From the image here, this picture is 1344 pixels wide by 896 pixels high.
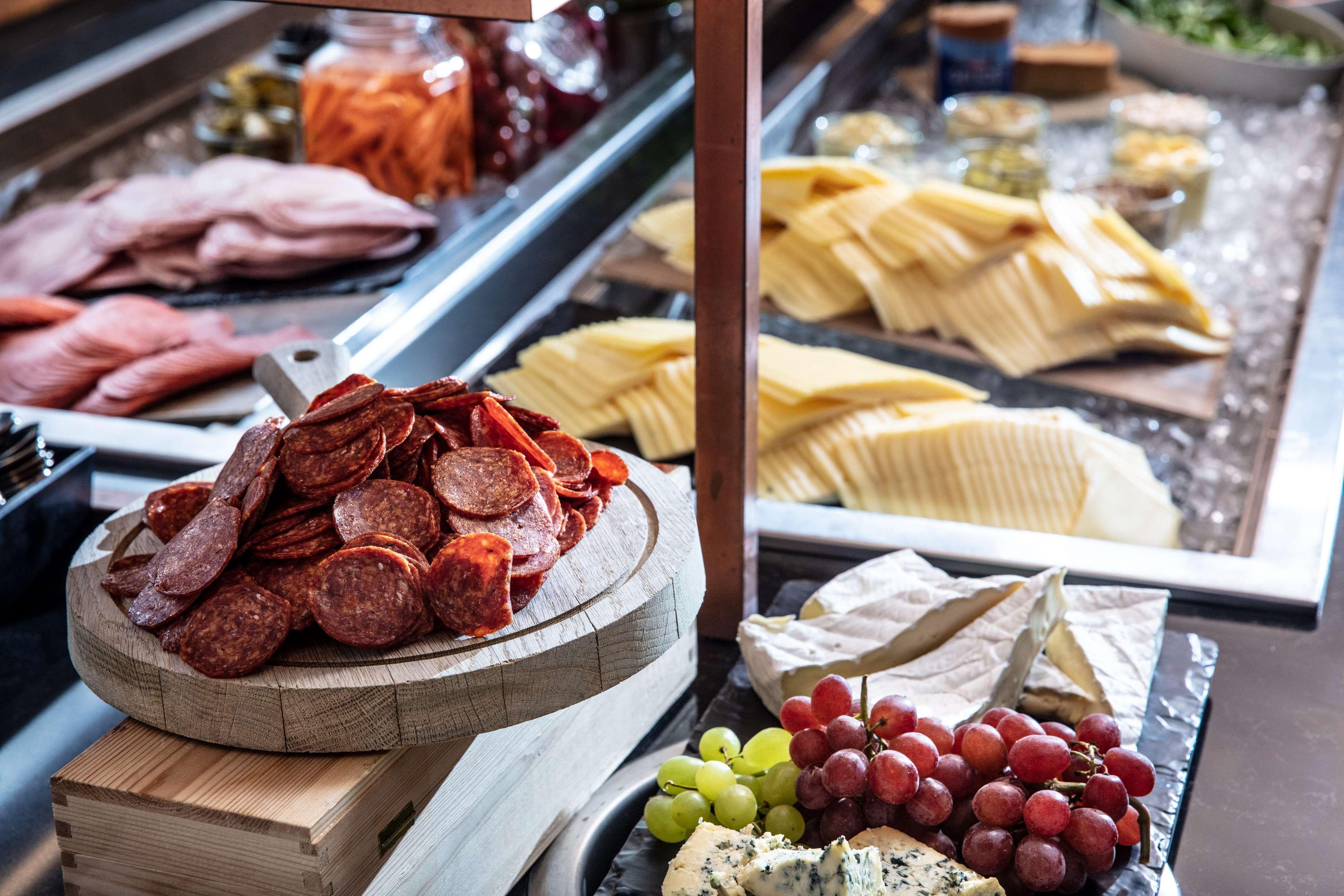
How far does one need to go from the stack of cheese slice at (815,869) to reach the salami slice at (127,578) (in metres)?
0.37

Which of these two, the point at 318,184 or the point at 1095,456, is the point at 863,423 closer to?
the point at 1095,456

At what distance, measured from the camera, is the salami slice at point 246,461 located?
2.69ft

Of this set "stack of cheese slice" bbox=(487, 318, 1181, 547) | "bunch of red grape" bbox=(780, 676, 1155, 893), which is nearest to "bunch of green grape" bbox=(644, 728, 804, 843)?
"bunch of red grape" bbox=(780, 676, 1155, 893)

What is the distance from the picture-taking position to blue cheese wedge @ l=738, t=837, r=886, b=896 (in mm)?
682

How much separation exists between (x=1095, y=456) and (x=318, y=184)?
1133 millimetres

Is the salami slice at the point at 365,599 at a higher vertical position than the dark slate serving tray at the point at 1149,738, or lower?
higher

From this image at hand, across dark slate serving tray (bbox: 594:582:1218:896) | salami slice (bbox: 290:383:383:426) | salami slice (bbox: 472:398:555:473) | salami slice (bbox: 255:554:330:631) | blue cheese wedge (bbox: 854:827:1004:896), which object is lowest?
dark slate serving tray (bbox: 594:582:1218:896)

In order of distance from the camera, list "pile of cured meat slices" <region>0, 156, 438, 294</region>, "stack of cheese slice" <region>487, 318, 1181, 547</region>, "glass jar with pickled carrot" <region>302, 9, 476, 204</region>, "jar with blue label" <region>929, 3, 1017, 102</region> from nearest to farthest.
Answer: "stack of cheese slice" <region>487, 318, 1181, 547</region>
"pile of cured meat slices" <region>0, 156, 438, 294</region>
"glass jar with pickled carrot" <region>302, 9, 476, 204</region>
"jar with blue label" <region>929, 3, 1017, 102</region>

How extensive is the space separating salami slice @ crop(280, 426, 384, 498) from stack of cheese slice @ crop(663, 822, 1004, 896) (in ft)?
1.00

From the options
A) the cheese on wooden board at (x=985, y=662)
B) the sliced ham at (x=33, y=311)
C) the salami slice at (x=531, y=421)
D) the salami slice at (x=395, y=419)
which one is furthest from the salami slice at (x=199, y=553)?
the sliced ham at (x=33, y=311)

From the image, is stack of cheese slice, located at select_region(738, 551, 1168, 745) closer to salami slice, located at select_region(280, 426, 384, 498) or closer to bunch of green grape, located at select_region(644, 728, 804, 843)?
bunch of green grape, located at select_region(644, 728, 804, 843)

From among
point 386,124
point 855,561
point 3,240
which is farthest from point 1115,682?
point 3,240

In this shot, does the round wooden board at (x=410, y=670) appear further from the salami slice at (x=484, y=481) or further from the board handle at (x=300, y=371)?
the board handle at (x=300, y=371)

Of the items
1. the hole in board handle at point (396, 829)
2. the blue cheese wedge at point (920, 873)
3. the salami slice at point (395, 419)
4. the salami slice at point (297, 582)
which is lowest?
the blue cheese wedge at point (920, 873)
